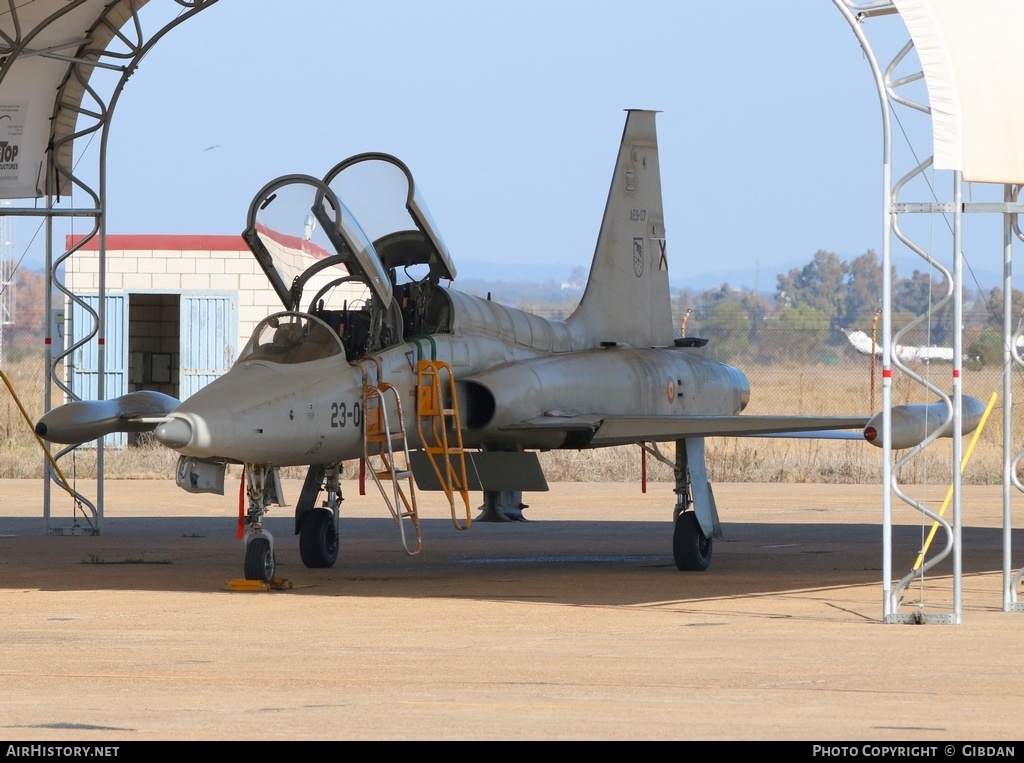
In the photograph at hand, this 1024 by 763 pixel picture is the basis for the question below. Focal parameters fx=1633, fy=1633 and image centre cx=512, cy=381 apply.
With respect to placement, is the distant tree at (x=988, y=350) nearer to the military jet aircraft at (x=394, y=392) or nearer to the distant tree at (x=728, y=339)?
the distant tree at (x=728, y=339)

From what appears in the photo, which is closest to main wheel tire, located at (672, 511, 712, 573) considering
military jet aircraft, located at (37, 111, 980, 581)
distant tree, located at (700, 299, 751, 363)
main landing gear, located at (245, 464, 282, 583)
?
military jet aircraft, located at (37, 111, 980, 581)

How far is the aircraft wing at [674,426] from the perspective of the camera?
605 inches

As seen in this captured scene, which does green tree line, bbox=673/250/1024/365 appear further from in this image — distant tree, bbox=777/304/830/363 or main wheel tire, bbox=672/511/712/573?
main wheel tire, bbox=672/511/712/573

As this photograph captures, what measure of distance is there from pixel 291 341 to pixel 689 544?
15.1ft

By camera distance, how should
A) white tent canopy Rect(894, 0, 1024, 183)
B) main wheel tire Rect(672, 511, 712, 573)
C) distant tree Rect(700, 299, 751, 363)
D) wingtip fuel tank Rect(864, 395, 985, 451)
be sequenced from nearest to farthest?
1. white tent canopy Rect(894, 0, 1024, 183)
2. wingtip fuel tank Rect(864, 395, 985, 451)
3. main wheel tire Rect(672, 511, 712, 573)
4. distant tree Rect(700, 299, 751, 363)

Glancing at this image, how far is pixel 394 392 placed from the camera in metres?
14.7

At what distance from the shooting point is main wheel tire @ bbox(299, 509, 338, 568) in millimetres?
16266

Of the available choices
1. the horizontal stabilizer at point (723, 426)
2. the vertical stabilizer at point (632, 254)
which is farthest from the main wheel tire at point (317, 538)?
the vertical stabilizer at point (632, 254)

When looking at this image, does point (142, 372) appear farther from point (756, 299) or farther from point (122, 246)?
point (756, 299)

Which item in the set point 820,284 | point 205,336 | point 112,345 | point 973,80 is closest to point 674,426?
point 973,80

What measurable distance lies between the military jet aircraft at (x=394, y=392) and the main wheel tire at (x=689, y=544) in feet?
0.06

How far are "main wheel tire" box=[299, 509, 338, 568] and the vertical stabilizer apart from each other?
404 centimetres

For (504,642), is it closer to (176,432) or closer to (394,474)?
(176,432)

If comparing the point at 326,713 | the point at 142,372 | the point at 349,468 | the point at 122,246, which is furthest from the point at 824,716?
the point at 142,372
